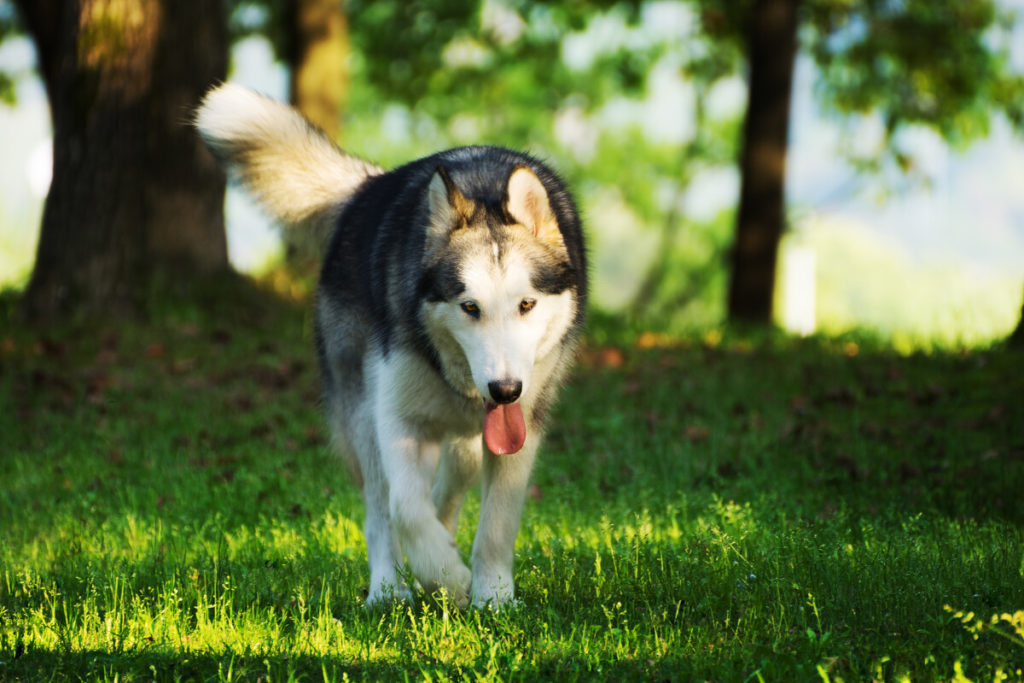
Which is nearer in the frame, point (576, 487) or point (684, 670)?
point (684, 670)

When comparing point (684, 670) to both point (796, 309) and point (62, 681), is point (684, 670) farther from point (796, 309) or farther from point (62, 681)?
point (796, 309)

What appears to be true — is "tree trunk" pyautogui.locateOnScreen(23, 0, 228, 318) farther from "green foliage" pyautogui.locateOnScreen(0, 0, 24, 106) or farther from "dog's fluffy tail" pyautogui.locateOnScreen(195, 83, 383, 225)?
"green foliage" pyautogui.locateOnScreen(0, 0, 24, 106)

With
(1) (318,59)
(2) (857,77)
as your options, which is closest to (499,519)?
(1) (318,59)

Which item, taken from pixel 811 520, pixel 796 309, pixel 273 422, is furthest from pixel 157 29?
pixel 796 309

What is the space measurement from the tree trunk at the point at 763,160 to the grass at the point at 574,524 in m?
3.78

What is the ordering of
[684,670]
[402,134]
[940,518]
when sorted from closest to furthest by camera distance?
[684,670] < [940,518] < [402,134]

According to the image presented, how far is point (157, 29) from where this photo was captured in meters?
10.5

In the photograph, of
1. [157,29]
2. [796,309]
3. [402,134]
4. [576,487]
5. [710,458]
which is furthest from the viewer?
[402,134]

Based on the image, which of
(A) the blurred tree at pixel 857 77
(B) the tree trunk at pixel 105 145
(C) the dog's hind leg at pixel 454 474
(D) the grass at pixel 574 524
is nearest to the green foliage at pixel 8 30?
(B) the tree trunk at pixel 105 145

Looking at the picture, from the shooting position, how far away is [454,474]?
5359mm

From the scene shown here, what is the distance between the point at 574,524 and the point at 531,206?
2025 millimetres

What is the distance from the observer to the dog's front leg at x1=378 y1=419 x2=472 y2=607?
4492mm

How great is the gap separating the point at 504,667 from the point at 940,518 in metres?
2.83

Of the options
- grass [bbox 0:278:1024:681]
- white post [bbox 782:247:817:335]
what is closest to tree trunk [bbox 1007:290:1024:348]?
grass [bbox 0:278:1024:681]
